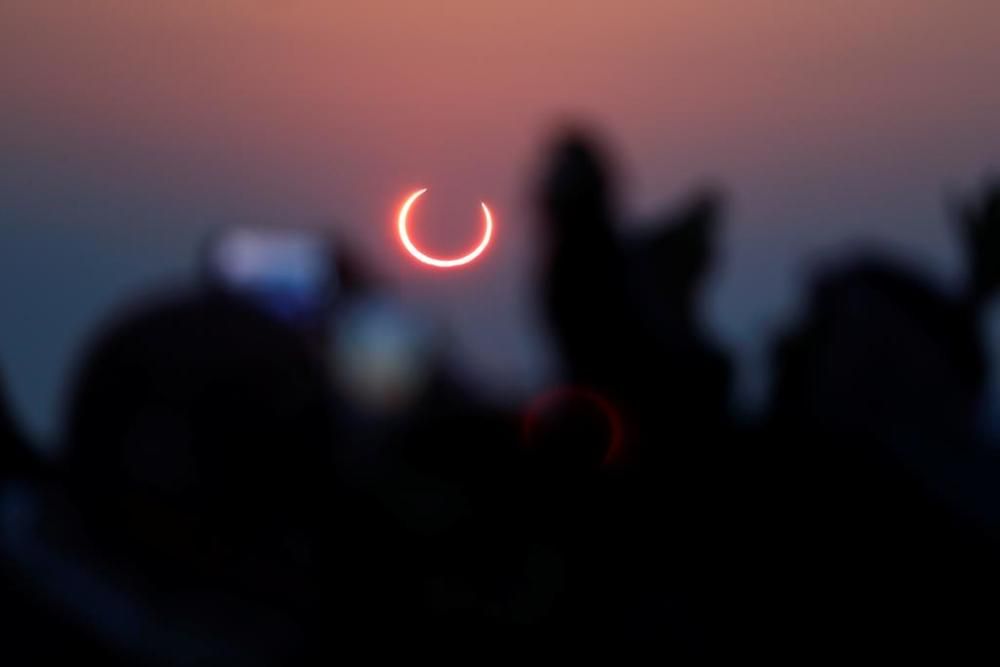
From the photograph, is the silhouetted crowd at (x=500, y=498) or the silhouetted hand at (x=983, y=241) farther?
the silhouetted hand at (x=983, y=241)

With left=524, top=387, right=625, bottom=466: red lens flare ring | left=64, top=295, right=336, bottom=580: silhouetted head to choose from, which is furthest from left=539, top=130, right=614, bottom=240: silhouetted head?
left=64, top=295, right=336, bottom=580: silhouetted head

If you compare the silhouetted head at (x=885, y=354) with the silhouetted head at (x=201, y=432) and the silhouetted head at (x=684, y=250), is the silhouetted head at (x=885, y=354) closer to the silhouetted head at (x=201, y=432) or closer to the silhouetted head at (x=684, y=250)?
the silhouetted head at (x=684, y=250)

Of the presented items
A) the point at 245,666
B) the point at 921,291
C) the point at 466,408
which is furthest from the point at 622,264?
the point at 245,666

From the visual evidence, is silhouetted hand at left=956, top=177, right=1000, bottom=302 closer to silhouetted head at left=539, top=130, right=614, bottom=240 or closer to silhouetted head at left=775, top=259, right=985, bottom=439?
silhouetted head at left=775, top=259, right=985, bottom=439

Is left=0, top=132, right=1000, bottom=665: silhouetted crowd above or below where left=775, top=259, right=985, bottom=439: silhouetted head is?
below

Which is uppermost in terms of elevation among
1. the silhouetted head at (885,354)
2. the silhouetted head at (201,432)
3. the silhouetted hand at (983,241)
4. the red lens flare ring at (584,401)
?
the silhouetted hand at (983,241)

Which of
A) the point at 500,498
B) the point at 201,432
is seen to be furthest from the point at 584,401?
the point at 201,432

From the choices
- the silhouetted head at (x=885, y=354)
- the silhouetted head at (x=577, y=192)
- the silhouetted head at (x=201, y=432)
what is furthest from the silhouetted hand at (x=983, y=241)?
the silhouetted head at (x=201, y=432)

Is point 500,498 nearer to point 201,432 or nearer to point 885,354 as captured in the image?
point 201,432
